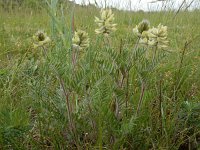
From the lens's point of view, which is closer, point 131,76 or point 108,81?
point 108,81

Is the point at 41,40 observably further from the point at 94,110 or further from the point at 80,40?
the point at 94,110

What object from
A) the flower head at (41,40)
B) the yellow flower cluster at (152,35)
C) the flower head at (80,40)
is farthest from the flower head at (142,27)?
the flower head at (41,40)

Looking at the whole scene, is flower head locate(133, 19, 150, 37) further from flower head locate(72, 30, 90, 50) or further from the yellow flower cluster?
flower head locate(72, 30, 90, 50)

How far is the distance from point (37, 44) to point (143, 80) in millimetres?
336

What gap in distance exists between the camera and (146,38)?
946 mm

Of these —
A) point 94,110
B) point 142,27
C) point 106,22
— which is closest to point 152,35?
point 142,27

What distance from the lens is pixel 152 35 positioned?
917mm

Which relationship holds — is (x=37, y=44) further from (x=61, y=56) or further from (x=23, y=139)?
(x=23, y=139)

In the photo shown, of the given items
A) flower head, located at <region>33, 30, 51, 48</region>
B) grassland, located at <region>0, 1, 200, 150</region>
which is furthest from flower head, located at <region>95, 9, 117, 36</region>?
flower head, located at <region>33, 30, 51, 48</region>

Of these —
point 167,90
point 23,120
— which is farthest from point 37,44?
point 167,90

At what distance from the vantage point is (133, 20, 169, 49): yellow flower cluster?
92cm

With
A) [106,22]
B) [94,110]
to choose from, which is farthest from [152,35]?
[94,110]

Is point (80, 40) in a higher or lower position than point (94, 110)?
higher

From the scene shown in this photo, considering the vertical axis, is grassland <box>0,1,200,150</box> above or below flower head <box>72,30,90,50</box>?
below
